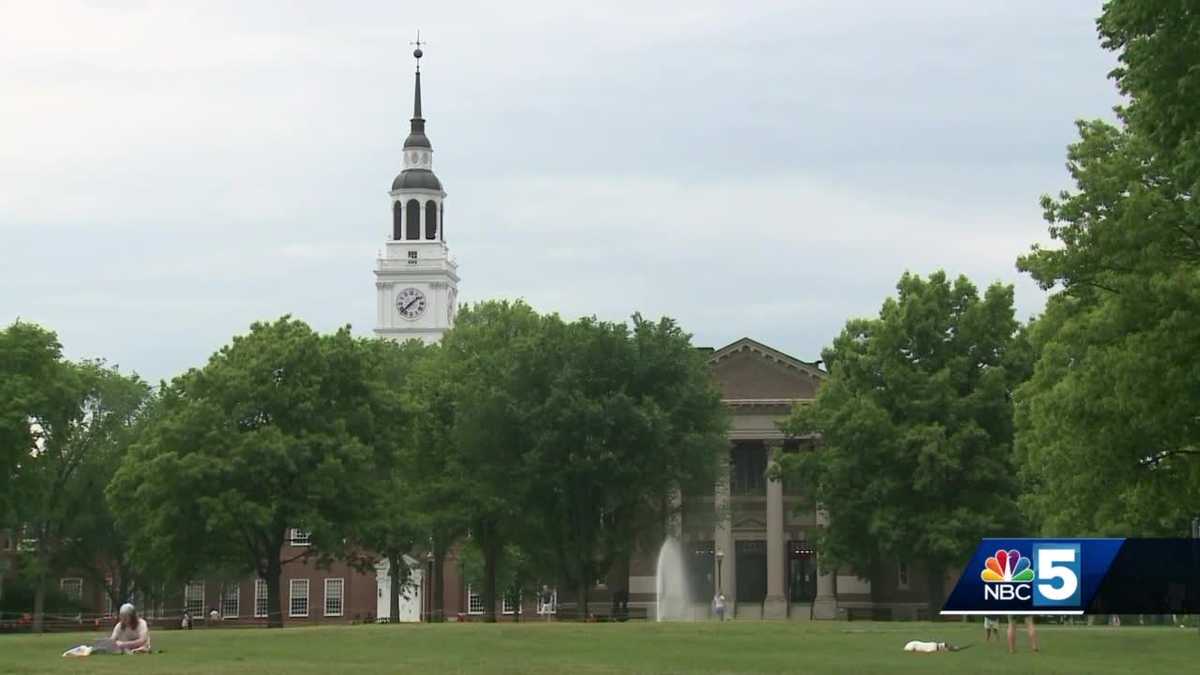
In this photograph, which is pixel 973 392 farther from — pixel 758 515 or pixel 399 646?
pixel 399 646

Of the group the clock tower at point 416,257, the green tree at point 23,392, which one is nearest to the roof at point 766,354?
the green tree at point 23,392

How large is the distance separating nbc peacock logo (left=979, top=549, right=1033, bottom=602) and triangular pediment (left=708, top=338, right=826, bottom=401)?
66412 millimetres

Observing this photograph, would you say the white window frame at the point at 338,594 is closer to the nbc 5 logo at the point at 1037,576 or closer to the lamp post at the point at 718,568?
the lamp post at the point at 718,568

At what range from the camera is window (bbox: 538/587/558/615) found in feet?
366

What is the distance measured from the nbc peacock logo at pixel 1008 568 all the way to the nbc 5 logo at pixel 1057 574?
21cm

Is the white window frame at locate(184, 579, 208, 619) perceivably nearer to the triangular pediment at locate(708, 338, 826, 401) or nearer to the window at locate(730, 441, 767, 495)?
the window at locate(730, 441, 767, 495)

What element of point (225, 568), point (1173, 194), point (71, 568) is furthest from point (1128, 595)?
point (71, 568)

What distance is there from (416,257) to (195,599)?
2996 inches

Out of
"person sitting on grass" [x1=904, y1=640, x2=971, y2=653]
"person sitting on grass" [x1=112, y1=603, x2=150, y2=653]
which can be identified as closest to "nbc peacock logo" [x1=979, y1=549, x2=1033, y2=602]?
"person sitting on grass" [x1=904, y1=640, x2=971, y2=653]

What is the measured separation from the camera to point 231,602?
387 feet

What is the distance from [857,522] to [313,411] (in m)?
22.5

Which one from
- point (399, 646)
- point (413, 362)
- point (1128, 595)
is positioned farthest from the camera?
point (413, 362)

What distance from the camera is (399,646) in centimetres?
5075

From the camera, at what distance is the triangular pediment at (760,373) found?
3927 inches
